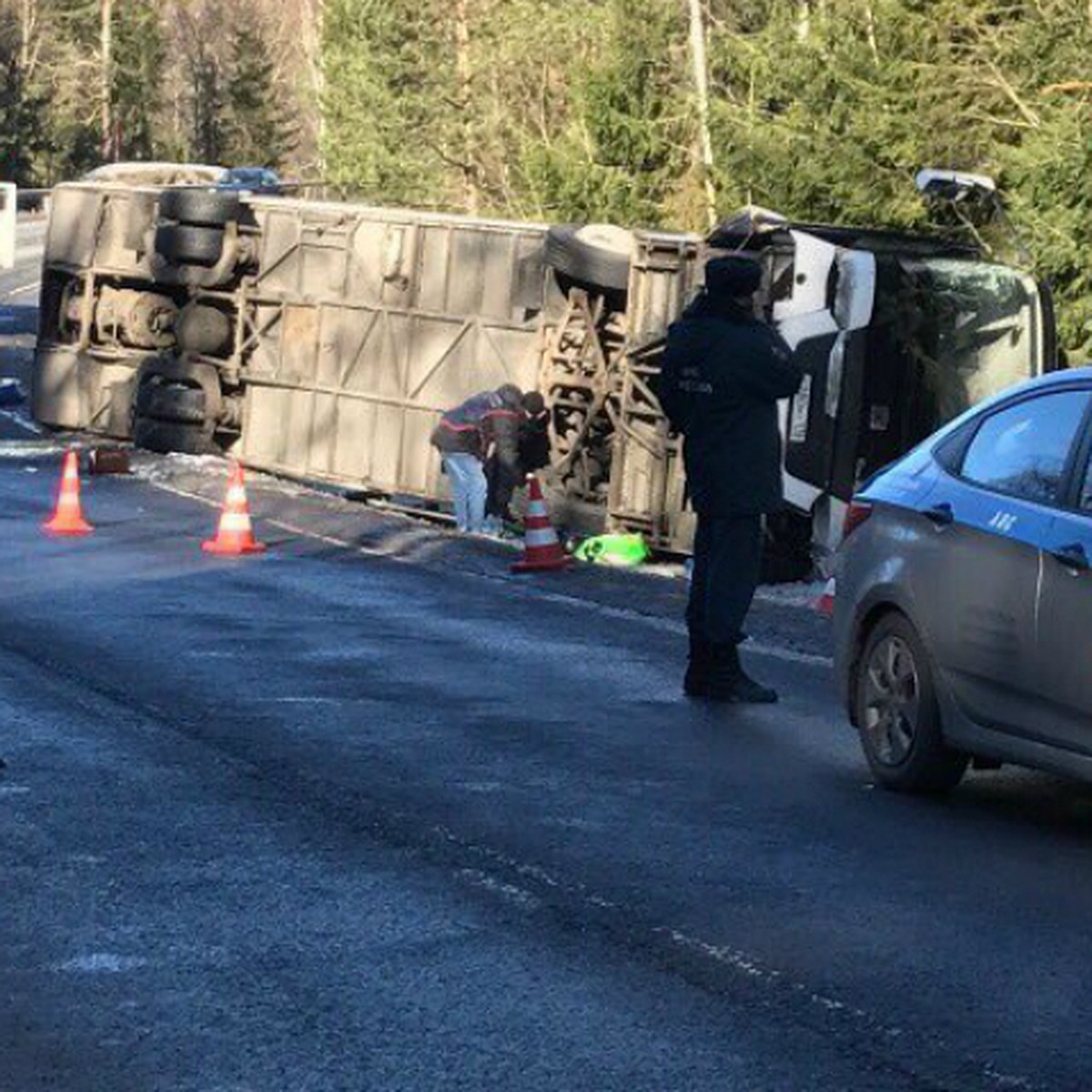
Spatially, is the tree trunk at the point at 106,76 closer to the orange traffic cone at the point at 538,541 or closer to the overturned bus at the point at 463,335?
the overturned bus at the point at 463,335

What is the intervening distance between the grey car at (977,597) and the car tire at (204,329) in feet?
62.9

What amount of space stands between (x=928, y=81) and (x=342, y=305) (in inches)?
227

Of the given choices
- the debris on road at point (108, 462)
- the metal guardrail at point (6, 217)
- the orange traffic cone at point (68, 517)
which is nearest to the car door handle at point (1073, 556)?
the orange traffic cone at point (68, 517)

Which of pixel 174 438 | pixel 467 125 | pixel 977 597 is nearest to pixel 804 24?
pixel 174 438

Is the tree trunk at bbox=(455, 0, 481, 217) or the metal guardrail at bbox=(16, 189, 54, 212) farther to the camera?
the metal guardrail at bbox=(16, 189, 54, 212)

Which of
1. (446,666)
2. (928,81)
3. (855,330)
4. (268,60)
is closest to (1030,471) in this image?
(446,666)

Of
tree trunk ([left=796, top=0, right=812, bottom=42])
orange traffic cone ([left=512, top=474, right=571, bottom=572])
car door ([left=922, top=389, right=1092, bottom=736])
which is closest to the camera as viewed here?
car door ([left=922, top=389, right=1092, bottom=736])

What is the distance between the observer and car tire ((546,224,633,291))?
918 inches

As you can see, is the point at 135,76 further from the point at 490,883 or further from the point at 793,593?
the point at 490,883

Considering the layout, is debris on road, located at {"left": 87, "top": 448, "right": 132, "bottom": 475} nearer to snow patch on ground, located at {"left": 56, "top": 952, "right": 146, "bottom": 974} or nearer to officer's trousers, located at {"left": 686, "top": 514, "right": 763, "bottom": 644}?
officer's trousers, located at {"left": 686, "top": 514, "right": 763, "bottom": 644}

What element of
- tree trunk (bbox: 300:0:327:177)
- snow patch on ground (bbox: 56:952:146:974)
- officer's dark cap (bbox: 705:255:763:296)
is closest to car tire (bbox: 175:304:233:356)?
officer's dark cap (bbox: 705:255:763:296)

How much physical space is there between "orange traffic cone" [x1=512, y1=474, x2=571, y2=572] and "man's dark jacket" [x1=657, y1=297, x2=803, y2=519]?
24.4 ft

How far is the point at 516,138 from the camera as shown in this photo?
59281mm

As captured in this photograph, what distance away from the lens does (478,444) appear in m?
24.2
